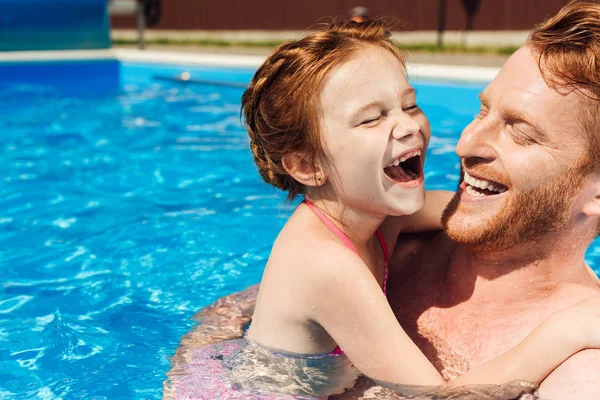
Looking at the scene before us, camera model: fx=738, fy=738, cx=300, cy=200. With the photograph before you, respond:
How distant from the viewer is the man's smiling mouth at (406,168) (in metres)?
2.67

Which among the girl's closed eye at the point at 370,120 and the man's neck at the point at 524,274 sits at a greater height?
the girl's closed eye at the point at 370,120

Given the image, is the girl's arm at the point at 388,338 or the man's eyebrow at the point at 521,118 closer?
the girl's arm at the point at 388,338

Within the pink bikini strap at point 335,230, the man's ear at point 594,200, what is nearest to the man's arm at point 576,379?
the man's ear at point 594,200

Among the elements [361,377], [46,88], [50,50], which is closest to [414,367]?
[361,377]

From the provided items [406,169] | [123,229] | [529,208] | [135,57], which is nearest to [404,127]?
[406,169]

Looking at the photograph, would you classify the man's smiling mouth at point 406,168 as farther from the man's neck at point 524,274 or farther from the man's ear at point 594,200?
the man's ear at point 594,200

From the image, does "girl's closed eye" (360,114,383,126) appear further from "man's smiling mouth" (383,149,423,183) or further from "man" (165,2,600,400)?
"man" (165,2,600,400)

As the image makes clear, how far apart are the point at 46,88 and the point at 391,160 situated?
11.3m

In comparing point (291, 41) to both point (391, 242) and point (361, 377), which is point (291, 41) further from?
point (361, 377)

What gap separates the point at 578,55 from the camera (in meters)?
2.46

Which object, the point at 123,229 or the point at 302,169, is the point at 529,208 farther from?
the point at 123,229

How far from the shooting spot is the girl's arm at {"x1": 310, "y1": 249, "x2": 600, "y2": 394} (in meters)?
2.33

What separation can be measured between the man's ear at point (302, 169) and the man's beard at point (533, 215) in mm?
574

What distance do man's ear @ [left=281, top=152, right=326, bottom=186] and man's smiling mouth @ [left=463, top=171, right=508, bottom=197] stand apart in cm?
54
